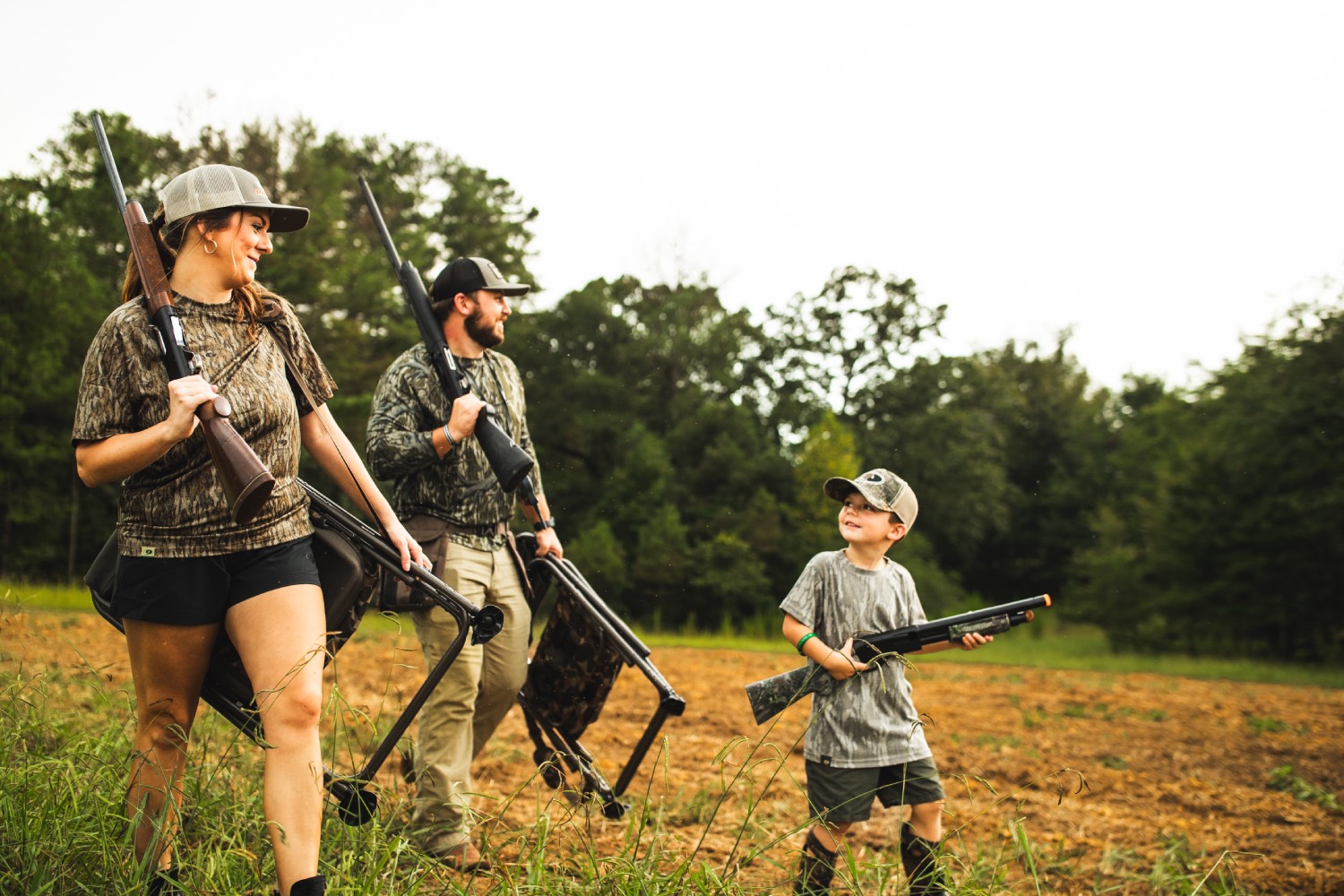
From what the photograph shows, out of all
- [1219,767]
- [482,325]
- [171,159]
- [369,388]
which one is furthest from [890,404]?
[482,325]

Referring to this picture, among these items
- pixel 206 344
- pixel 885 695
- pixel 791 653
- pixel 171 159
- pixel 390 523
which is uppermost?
pixel 171 159

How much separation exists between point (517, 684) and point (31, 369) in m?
31.1

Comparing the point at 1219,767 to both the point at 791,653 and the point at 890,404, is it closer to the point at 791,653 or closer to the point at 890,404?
the point at 791,653

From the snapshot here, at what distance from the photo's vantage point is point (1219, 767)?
30.6 feet

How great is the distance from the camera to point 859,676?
4.01 metres

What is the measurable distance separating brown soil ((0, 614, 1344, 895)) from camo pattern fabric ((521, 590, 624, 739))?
14.1 inches

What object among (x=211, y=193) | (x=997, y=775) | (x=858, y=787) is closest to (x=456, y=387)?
(x=211, y=193)

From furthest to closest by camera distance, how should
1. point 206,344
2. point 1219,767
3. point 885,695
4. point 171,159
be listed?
point 171,159 → point 1219,767 → point 885,695 → point 206,344

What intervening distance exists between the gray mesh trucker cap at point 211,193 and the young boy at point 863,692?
209 cm

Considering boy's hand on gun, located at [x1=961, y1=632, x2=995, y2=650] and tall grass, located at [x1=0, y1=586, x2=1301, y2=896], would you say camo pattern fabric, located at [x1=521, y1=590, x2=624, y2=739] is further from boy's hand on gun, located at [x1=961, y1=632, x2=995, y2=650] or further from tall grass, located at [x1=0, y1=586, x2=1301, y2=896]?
boy's hand on gun, located at [x1=961, y1=632, x2=995, y2=650]

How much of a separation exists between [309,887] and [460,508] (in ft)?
6.78

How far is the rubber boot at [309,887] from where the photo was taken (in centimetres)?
290

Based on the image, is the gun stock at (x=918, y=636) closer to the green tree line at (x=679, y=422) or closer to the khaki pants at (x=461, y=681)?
the khaki pants at (x=461, y=681)

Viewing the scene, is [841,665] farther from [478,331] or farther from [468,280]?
[468,280]
